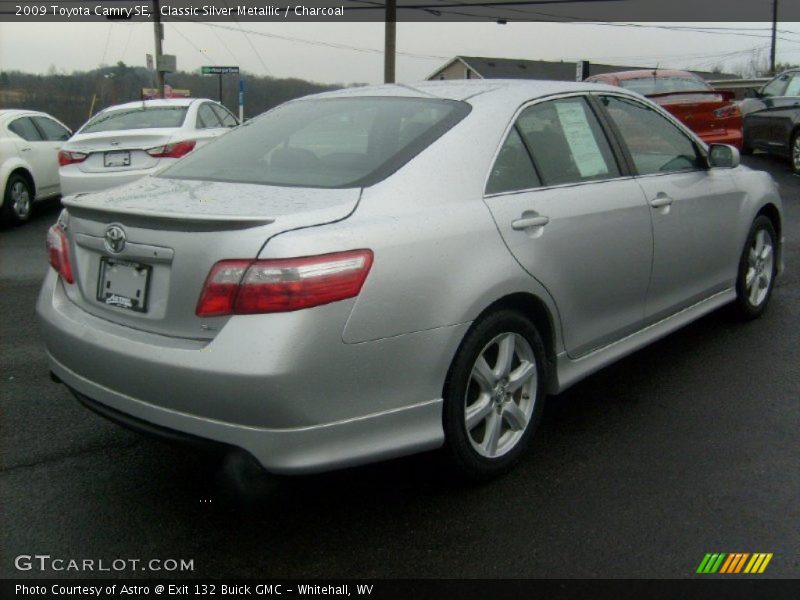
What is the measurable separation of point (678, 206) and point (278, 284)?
8.27ft

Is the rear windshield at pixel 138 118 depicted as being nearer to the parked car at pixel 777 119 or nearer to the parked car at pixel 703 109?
the parked car at pixel 703 109

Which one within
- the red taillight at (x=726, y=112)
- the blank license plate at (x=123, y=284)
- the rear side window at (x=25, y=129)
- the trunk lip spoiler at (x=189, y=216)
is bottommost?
the blank license plate at (x=123, y=284)

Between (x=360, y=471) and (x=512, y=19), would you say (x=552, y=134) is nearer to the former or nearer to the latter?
(x=360, y=471)

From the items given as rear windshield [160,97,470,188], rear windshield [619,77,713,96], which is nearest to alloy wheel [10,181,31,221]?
rear windshield [160,97,470,188]

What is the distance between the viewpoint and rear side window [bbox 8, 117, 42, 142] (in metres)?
10.4

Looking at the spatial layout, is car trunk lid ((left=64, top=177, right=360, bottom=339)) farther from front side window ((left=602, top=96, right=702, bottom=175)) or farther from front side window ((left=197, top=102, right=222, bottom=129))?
front side window ((left=197, top=102, right=222, bottom=129))

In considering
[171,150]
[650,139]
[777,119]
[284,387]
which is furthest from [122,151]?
[777,119]

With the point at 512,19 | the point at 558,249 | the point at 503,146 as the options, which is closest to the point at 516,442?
the point at 558,249

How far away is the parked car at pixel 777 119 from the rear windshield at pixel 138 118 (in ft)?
31.0

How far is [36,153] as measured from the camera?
10.6m

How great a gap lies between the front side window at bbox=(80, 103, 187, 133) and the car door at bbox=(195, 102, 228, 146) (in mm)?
217

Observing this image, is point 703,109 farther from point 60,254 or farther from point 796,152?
point 60,254

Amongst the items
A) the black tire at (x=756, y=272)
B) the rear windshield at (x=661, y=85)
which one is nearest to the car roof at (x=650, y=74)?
the rear windshield at (x=661, y=85)

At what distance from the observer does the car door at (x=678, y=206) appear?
4008 mm
